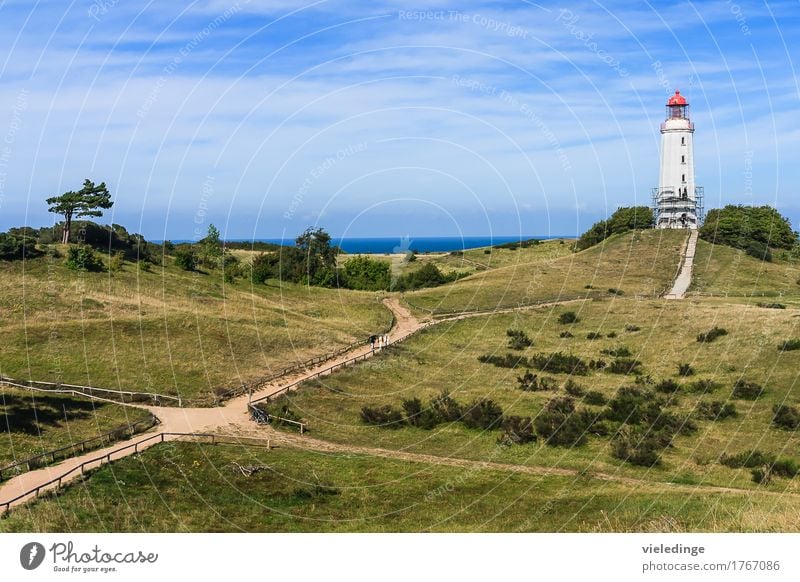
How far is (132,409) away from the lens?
45.2m

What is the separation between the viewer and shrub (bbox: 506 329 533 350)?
6872 cm

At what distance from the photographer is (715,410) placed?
46.2 metres

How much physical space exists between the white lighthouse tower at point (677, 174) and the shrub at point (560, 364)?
63.7 meters

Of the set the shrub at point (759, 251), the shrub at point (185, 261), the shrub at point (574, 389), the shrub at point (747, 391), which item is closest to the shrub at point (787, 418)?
the shrub at point (747, 391)

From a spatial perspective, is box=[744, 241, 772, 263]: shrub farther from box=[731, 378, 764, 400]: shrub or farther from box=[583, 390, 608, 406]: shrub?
box=[583, 390, 608, 406]: shrub

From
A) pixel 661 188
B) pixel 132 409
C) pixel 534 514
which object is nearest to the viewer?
pixel 534 514

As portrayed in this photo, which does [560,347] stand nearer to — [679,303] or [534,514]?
[679,303]

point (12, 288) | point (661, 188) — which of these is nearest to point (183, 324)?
point (12, 288)

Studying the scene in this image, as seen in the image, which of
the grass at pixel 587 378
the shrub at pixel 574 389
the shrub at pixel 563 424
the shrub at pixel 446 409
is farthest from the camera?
the shrub at pixel 574 389

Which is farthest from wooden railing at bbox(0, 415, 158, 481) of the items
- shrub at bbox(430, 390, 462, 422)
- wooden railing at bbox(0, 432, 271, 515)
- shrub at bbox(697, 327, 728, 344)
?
shrub at bbox(697, 327, 728, 344)

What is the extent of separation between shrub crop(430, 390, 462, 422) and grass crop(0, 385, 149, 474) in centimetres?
1642

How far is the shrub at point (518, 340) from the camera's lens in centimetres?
6872

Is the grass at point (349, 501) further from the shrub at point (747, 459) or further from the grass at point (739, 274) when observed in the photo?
the grass at point (739, 274)
